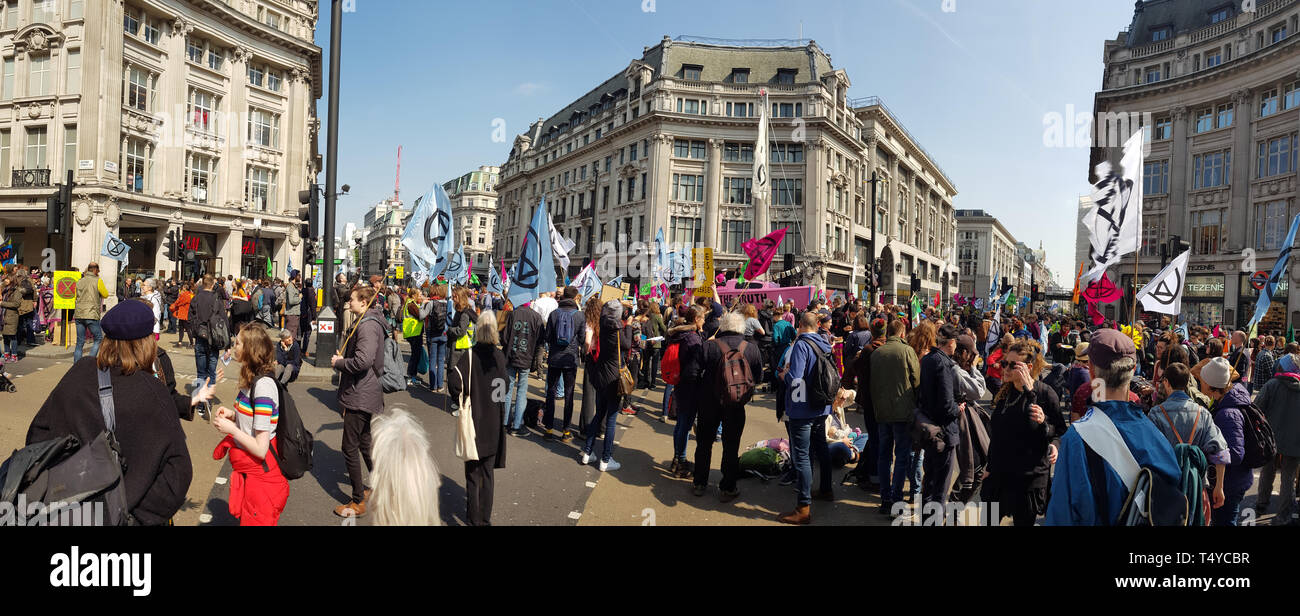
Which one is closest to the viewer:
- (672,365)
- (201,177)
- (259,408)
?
(259,408)

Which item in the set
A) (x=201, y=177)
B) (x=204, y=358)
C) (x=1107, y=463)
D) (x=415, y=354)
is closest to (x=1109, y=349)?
(x=1107, y=463)

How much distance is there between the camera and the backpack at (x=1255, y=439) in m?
4.88

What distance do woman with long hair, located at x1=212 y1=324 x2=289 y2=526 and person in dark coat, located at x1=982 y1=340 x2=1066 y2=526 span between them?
15.0ft

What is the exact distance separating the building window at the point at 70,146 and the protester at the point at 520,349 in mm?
32872

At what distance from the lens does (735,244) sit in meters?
50.1

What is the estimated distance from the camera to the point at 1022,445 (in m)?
4.16

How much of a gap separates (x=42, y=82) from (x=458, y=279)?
3051 cm

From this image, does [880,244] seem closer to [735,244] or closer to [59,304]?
[735,244]

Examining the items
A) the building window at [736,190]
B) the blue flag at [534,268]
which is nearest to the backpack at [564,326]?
the blue flag at [534,268]

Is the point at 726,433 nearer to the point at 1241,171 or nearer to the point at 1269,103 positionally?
the point at 1241,171

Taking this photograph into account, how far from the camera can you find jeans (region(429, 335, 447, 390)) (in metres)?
10.6

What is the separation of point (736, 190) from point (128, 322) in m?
49.2

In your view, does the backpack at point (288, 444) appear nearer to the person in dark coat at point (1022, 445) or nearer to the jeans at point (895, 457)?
the person in dark coat at point (1022, 445)

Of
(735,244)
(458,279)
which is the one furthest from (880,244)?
(458,279)
